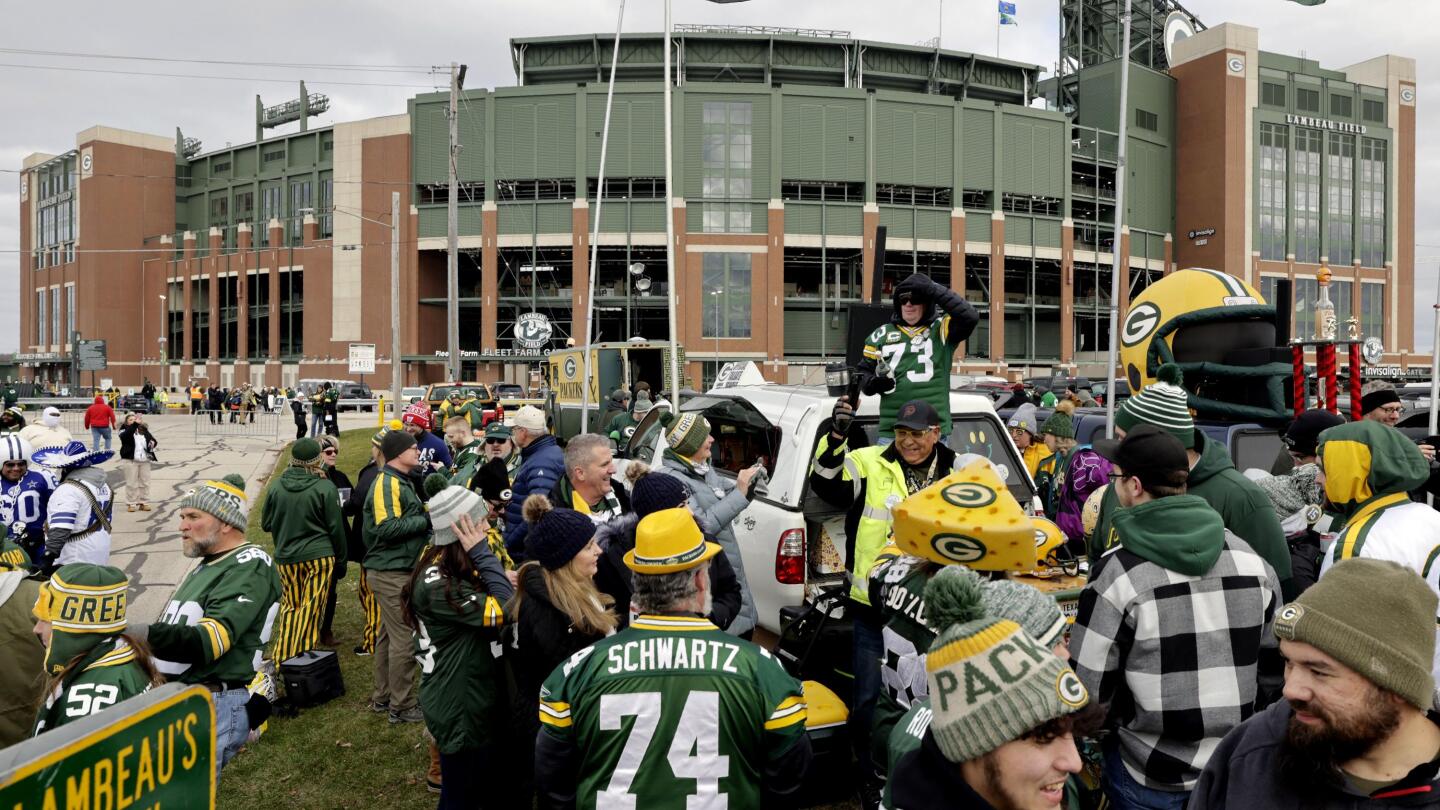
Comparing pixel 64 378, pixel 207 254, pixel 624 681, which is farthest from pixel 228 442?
pixel 64 378

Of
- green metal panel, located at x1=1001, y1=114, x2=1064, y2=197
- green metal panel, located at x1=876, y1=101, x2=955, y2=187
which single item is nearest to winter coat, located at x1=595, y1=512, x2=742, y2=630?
green metal panel, located at x1=876, y1=101, x2=955, y2=187

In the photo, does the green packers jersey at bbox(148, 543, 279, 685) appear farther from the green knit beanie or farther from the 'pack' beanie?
the green knit beanie

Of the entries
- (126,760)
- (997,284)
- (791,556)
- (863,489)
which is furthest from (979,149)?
(126,760)

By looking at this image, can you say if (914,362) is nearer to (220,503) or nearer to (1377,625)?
(220,503)

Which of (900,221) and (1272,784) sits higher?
(900,221)

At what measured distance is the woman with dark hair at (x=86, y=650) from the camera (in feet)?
10.1

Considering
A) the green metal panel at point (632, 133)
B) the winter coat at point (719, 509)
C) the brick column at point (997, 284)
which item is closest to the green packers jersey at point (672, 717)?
the winter coat at point (719, 509)

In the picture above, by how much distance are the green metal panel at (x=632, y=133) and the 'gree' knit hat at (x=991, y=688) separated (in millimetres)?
50672

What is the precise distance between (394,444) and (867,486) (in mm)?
3618

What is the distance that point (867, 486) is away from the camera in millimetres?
4621

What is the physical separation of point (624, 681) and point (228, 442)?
32.3 m

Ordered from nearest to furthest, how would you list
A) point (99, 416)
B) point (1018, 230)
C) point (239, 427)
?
1. point (99, 416)
2. point (239, 427)
3. point (1018, 230)

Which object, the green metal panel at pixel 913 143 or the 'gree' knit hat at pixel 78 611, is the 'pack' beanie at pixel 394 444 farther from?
the green metal panel at pixel 913 143

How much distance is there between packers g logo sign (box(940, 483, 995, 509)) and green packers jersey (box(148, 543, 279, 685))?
10.0 feet
